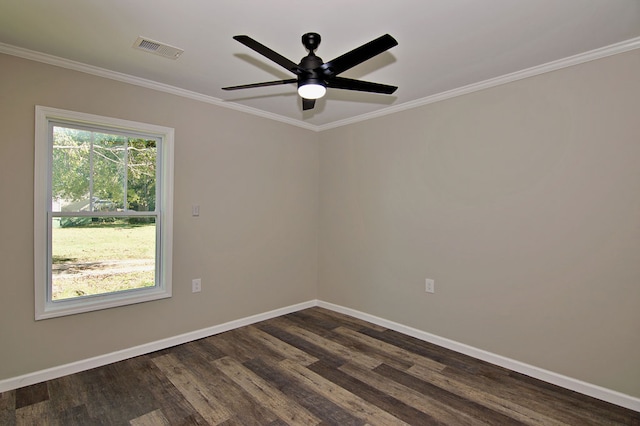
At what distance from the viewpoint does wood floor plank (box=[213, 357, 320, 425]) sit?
215 cm

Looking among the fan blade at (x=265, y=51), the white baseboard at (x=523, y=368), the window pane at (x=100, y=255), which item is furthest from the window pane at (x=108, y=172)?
the white baseboard at (x=523, y=368)

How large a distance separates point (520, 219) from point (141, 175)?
11.0 feet

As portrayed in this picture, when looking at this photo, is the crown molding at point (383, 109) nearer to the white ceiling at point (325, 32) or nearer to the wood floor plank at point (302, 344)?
the white ceiling at point (325, 32)

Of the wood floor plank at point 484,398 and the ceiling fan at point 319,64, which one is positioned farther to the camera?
the wood floor plank at point 484,398

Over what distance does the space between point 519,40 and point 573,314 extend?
6.58ft

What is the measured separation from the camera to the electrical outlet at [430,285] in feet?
10.9

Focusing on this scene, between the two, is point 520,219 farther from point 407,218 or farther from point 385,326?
point 385,326

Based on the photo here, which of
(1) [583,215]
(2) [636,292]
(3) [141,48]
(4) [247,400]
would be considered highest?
(3) [141,48]

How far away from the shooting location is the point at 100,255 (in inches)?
114

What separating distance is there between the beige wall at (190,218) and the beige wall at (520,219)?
0.90 m

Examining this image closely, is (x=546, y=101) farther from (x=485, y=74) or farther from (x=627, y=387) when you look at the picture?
(x=627, y=387)

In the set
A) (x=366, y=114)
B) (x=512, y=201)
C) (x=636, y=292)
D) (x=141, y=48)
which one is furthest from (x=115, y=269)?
(x=636, y=292)

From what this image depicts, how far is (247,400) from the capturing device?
234 centimetres

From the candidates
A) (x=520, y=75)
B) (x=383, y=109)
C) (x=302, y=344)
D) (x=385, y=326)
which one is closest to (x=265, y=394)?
(x=302, y=344)
